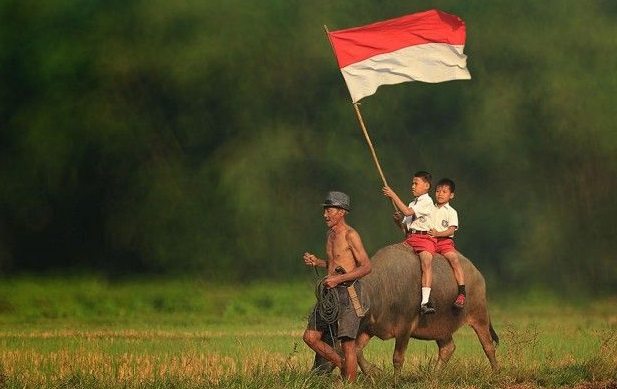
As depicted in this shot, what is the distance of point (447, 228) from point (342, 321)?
188cm

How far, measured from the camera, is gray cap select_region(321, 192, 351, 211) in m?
10.8

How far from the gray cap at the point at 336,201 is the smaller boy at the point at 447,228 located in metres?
1.57

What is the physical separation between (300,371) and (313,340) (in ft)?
3.25

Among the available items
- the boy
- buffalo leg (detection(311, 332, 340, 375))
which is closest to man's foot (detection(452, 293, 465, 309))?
the boy

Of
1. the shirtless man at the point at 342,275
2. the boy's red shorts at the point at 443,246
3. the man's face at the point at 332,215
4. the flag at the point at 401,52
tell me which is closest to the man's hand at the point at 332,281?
the shirtless man at the point at 342,275

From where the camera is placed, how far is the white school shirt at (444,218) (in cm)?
1223

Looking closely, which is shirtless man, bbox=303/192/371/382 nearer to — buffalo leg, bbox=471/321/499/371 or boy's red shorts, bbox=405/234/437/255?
boy's red shorts, bbox=405/234/437/255

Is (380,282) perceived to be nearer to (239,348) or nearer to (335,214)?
(335,214)

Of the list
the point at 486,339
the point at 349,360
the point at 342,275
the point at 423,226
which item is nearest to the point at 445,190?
the point at 423,226

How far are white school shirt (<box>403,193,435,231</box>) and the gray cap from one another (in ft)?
4.27

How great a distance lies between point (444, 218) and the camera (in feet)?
40.3

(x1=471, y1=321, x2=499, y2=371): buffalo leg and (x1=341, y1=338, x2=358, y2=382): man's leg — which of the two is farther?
(x1=471, y1=321, x2=499, y2=371): buffalo leg

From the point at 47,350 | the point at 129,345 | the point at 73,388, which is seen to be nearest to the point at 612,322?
the point at 129,345

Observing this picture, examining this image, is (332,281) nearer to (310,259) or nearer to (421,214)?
(310,259)
